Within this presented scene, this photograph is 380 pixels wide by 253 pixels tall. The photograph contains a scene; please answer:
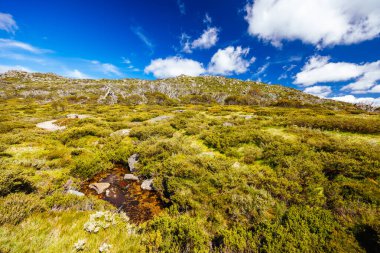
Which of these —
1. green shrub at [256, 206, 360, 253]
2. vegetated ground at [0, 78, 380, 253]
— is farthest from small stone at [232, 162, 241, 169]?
green shrub at [256, 206, 360, 253]

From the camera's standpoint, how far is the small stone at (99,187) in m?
7.38

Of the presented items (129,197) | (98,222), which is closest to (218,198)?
(98,222)

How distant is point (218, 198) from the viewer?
5.84 metres

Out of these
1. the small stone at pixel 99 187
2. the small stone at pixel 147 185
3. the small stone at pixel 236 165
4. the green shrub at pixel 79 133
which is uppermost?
the small stone at pixel 236 165

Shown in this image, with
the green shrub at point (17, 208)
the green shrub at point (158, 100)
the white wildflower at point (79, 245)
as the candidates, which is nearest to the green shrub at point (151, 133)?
the green shrub at point (17, 208)

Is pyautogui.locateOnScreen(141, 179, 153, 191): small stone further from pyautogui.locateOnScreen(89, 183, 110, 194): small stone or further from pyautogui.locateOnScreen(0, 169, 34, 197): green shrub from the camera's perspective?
pyautogui.locateOnScreen(0, 169, 34, 197): green shrub

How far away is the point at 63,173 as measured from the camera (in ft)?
25.6

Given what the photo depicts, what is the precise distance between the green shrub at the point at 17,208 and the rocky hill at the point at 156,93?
2418 inches

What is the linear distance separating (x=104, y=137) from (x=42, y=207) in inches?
388

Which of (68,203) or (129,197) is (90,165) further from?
(68,203)

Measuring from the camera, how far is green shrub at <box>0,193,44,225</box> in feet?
12.5

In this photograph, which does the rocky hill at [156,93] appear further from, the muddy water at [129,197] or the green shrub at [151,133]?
the muddy water at [129,197]

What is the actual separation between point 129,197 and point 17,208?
3.58 m

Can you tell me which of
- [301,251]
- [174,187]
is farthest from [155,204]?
[301,251]
